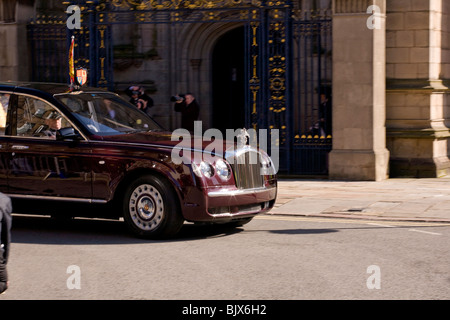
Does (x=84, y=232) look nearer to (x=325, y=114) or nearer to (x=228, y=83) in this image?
(x=325, y=114)

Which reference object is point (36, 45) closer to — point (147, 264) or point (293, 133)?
point (293, 133)

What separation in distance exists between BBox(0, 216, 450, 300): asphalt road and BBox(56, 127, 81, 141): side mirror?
108cm

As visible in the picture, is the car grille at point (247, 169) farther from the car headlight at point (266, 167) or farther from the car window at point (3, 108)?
the car window at point (3, 108)

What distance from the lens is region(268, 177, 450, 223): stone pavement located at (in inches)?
469

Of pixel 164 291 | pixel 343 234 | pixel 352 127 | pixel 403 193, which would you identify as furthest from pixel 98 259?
pixel 352 127

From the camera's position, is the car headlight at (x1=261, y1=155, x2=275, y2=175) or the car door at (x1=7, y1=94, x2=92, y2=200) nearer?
the car door at (x1=7, y1=94, x2=92, y2=200)

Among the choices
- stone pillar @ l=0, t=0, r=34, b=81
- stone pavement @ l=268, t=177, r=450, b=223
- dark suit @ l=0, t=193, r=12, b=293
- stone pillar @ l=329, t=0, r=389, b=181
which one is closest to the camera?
dark suit @ l=0, t=193, r=12, b=293

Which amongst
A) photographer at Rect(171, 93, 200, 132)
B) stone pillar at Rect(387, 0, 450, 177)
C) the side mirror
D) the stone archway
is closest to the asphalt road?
the side mirror

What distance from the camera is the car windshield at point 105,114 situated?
1012 cm

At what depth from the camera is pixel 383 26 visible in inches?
661

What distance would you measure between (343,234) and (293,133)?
721 centimetres

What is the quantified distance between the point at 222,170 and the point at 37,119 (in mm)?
2286

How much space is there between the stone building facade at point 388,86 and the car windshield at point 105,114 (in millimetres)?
6323

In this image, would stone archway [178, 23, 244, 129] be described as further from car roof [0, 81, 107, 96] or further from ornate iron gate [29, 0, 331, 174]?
car roof [0, 81, 107, 96]
